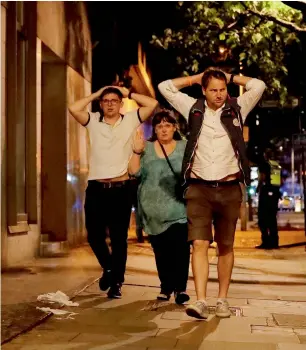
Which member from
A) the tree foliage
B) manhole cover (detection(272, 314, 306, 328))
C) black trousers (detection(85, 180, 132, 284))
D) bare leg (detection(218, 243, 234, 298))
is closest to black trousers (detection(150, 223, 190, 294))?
black trousers (detection(85, 180, 132, 284))

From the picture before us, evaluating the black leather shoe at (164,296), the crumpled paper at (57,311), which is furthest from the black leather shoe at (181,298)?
the crumpled paper at (57,311)

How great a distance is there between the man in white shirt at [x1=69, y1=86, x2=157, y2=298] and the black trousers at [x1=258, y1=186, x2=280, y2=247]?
24.5 feet

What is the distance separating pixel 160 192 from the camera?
20.1ft

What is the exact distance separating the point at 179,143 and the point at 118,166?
2.05 feet

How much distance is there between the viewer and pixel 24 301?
6008 millimetres

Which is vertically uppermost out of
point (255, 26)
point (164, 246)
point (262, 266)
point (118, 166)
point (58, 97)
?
point (255, 26)

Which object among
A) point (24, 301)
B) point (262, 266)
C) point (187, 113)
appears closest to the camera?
point (187, 113)

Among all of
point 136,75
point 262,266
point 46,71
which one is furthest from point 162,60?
point 262,266

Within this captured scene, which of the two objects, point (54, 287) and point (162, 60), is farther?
point (162, 60)

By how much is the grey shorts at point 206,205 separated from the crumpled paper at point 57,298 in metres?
1.41

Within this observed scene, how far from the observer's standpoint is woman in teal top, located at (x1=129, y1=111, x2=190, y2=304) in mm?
6090

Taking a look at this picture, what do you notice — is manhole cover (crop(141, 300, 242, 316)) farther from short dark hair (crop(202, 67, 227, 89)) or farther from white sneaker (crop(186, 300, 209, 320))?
short dark hair (crop(202, 67, 227, 89))

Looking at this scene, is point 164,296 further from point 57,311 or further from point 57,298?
point 57,311

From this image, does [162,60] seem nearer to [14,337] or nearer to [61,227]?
[61,227]
